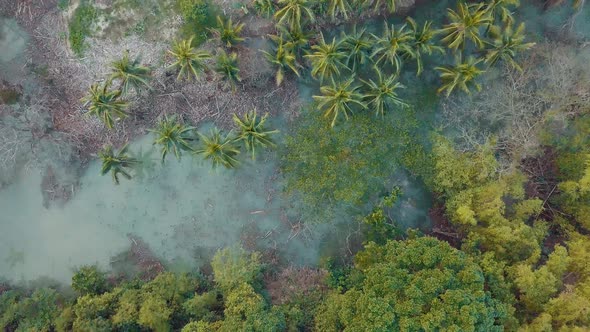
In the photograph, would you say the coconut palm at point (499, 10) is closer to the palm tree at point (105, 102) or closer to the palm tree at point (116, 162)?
the palm tree at point (105, 102)

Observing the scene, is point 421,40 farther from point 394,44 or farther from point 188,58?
point 188,58

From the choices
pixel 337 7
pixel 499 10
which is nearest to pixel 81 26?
pixel 337 7

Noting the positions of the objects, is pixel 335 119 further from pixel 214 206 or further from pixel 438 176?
pixel 214 206

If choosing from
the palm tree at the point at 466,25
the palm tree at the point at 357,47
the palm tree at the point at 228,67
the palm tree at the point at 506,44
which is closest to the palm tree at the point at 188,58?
the palm tree at the point at 228,67

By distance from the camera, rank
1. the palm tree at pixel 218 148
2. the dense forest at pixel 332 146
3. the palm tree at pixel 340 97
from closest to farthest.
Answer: the dense forest at pixel 332 146 < the palm tree at pixel 340 97 < the palm tree at pixel 218 148

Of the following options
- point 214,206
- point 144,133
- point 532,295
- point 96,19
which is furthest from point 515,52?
point 96,19

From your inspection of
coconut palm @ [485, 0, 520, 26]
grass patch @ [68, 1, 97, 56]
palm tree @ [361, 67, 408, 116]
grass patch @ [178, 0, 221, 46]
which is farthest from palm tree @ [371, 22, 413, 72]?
grass patch @ [68, 1, 97, 56]
